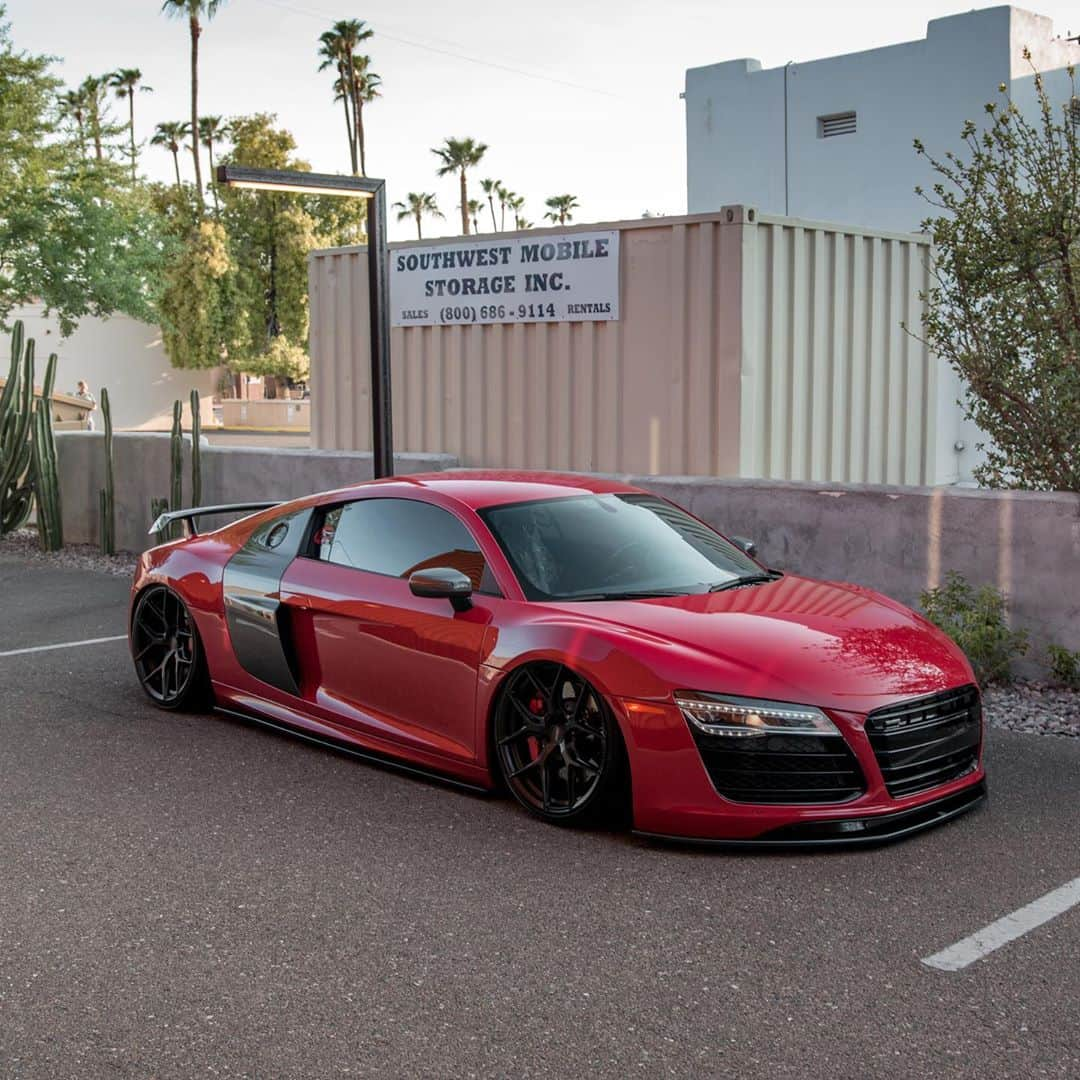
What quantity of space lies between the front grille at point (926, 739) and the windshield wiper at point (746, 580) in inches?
44.5

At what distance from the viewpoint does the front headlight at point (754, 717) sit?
5.20 metres

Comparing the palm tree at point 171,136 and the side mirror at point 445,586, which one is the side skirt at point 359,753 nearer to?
the side mirror at point 445,586

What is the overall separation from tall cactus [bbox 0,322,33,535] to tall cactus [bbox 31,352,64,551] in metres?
0.32

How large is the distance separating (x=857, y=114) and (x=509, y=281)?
11.4 meters

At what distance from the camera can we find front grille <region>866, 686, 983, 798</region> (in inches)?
208

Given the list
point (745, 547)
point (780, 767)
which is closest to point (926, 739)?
A: point (780, 767)

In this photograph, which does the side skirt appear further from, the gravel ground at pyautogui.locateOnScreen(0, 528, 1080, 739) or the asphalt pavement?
the gravel ground at pyautogui.locateOnScreen(0, 528, 1080, 739)

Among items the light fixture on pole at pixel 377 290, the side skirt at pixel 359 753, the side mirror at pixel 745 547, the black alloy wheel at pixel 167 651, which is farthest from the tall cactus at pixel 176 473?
the side mirror at pixel 745 547

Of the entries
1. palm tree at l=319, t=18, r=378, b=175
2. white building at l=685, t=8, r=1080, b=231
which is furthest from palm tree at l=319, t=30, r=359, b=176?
white building at l=685, t=8, r=1080, b=231

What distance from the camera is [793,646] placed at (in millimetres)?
5484

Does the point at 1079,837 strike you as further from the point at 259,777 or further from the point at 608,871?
the point at 259,777

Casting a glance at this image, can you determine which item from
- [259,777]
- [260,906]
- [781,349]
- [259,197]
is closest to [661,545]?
[259,777]

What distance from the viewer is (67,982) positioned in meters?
4.33

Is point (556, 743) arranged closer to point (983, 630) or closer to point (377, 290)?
point (983, 630)
